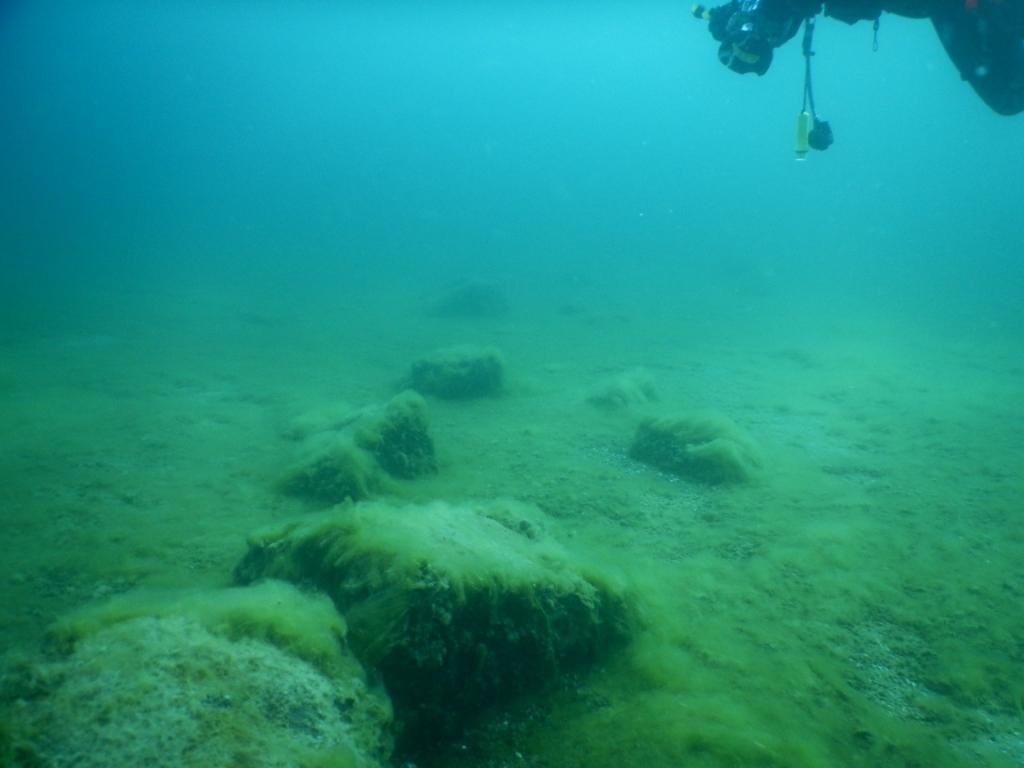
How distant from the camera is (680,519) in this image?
5.64 meters

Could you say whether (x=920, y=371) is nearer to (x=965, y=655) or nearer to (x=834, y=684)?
(x=965, y=655)

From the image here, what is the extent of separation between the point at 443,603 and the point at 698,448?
15.7 ft

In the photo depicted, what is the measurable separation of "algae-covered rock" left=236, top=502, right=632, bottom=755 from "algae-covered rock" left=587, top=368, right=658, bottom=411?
5.82m

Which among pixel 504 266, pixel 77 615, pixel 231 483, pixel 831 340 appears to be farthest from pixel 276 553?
pixel 504 266

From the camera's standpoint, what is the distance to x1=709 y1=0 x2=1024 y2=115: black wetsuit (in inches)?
183

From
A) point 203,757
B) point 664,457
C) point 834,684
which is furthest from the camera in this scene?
point 664,457

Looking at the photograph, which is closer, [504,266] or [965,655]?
[965,655]

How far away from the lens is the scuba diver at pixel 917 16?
4648 millimetres

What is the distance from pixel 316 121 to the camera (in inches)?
6752

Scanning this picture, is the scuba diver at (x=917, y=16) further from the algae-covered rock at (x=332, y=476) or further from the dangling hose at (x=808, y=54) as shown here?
the algae-covered rock at (x=332, y=476)

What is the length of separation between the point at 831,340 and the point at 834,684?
16.7 m

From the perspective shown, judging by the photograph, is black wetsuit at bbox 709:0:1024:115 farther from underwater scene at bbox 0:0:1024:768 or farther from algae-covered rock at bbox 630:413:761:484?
algae-covered rock at bbox 630:413:761:484

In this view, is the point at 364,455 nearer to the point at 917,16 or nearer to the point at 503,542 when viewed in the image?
the point at 503,542

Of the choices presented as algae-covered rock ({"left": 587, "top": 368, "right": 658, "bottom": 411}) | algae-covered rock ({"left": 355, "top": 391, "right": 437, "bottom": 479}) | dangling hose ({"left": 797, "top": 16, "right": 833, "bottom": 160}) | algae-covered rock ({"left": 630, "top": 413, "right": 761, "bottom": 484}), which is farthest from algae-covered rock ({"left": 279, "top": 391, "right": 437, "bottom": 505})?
dangling hose ({"left": 797, "top": 16, "right": 833, "bottom": 160})
